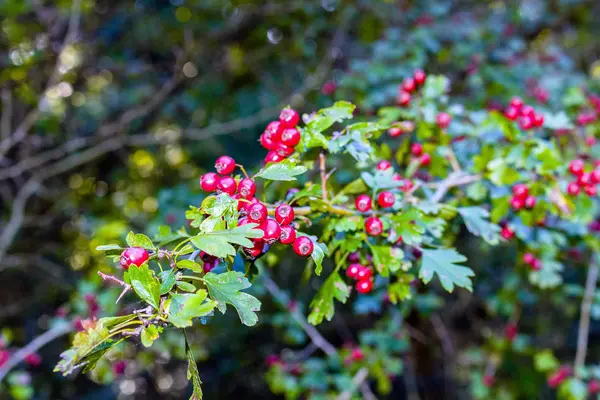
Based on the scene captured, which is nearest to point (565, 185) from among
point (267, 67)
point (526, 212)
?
point (526, 212)

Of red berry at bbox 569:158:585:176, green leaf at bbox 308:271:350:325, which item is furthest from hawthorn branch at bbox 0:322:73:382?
red berry at bbox 569:158:585:176

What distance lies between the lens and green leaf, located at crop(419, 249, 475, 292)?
122 centimetres

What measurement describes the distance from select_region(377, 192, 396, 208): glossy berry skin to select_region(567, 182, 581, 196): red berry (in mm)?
779

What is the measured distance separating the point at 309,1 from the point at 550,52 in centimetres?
201

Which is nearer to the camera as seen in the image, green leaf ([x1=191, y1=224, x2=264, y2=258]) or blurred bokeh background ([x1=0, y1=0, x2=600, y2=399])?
green leaf ([x1=191, y1=224, x2=264, y2=258])

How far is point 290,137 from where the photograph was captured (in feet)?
3.81

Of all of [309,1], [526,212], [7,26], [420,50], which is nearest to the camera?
[526,212]

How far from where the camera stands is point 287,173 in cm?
104

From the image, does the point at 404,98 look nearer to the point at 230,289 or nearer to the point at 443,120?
the point at 443,120

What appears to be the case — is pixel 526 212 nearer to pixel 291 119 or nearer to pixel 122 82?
pixel 291 119

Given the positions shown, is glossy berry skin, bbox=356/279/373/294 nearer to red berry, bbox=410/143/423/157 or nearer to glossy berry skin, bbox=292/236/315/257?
glossy berry skin, bbox=292/236/315/257

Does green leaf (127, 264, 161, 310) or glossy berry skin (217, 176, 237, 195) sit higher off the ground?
glossy berry skin (217, 176, 237, 195)

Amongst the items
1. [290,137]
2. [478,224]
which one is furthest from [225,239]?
[478,224]

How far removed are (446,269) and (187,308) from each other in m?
A: 0.73
